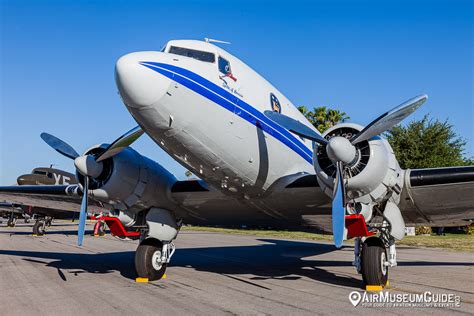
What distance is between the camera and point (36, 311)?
7648 millimetres

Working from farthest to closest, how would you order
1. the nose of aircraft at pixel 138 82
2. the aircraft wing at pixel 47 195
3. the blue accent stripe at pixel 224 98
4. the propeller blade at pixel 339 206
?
the aircraft wing at pixel 47 195 → the propeller blade at pixel 339 206 → the blue accent stripe at pixel 224 98 → the nose of aircraft at pixel 138 82

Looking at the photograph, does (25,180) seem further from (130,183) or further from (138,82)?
(138,82)

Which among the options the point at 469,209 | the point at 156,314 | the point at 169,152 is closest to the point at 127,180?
the point at 169,152

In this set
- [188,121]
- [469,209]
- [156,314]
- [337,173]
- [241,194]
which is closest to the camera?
[156,314]

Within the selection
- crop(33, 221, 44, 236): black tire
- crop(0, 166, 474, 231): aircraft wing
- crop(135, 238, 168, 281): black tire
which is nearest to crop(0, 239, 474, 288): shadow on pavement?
crop(135, 238, 168, 281): black tire

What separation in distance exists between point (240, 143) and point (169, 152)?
62.2 inches

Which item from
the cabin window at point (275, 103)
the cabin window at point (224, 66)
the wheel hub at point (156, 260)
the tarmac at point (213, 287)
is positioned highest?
the cabin window at point (224, 66)

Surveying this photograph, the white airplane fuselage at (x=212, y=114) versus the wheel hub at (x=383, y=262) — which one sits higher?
the white airplane fuselage at (x=212, y=114)

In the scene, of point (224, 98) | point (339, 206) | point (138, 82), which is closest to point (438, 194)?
point (339, 206)

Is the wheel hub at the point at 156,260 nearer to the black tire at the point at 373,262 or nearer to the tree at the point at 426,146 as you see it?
the black tire at the point at 373,262

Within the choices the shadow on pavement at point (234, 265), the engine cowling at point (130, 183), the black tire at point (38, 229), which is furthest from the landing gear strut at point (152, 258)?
the black tire at point (38, 229)

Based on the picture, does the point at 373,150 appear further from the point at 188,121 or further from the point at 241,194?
the point at 188,121

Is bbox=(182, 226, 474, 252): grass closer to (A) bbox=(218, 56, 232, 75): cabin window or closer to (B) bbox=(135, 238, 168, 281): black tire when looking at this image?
(B) bbox=(135, 238, 168, 281): black tire

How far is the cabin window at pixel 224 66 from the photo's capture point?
9.41m
